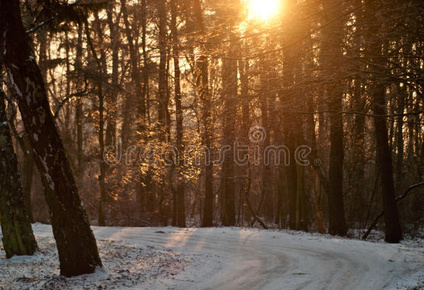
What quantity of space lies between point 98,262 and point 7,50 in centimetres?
455

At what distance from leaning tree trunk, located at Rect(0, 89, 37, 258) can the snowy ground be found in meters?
0.38

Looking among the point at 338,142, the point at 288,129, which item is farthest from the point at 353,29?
the point at 288,129

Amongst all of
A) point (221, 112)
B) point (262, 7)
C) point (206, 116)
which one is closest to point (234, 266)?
point (221, 112)

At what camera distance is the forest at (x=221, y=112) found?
8234mm

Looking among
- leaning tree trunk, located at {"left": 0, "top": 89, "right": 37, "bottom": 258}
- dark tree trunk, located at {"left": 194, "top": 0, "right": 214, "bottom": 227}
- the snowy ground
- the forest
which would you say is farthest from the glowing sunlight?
leaning tree trunk, located at {"left": 0, "top": 89, "right": 37, "bottom": 258}

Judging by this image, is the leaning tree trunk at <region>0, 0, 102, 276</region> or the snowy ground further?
the leaning tree trunk at <region>0, 0, 102, 276</region>

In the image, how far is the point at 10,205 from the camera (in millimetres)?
11109

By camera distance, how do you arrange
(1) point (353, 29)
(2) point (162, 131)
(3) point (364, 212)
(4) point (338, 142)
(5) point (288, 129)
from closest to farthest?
(1) point (353, 29) → (4) point (338, 142) → (5) point (288, 129) → (2) point (162, 131) → (3) point (364, 212)

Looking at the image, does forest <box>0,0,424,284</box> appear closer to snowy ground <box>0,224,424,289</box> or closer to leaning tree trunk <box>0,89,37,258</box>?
leaning tree trunk <box>0,89,37,258</box>

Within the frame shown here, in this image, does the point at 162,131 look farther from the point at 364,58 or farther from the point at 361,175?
the point at 364,58

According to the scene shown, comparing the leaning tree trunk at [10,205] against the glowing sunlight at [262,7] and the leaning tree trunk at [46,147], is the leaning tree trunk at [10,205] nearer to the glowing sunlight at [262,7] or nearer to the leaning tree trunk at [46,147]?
the leaning tree trunk at [46,147]

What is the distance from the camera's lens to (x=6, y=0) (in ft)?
27.7

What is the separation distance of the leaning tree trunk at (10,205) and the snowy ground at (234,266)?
0.38 meters

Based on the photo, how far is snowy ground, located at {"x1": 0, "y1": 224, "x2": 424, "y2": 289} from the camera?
7.92 meters
